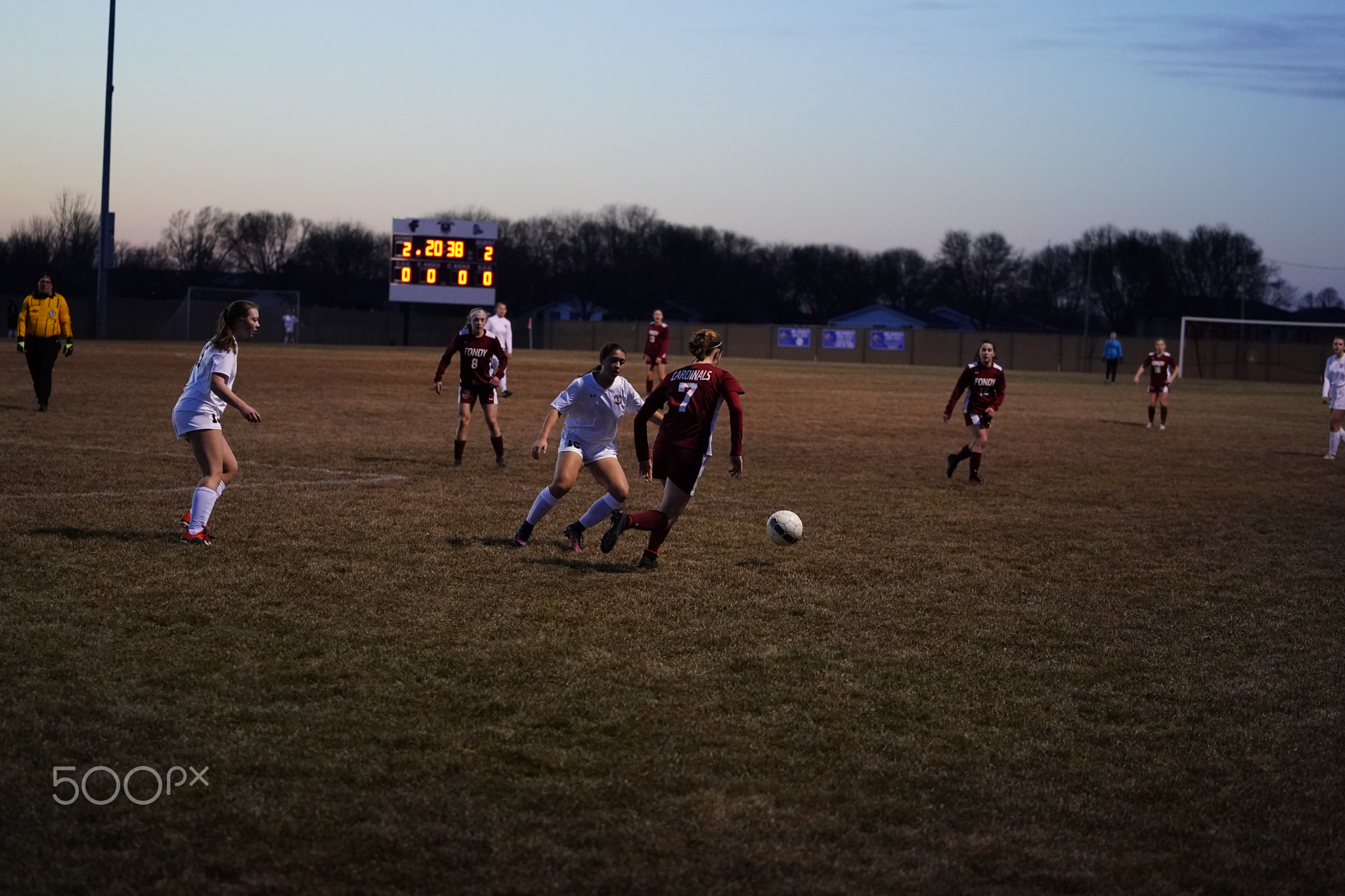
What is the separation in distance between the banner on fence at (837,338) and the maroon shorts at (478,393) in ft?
208

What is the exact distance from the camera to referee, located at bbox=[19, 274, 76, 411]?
1917 cm

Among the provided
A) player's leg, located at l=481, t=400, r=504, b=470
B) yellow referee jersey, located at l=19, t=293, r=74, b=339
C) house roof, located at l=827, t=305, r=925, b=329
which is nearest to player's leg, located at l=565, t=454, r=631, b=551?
player's leg, located at l=481, t=400, r=504, b=470

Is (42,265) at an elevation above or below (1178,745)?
above

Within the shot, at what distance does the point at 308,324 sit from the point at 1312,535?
203 ft

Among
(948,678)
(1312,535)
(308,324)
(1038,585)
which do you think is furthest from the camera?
(308,324)

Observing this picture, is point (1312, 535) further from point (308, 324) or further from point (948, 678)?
point (308, 324)

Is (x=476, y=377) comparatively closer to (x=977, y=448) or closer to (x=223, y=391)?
(x=977, y=448)

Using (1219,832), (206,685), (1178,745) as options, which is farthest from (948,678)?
(206,685)

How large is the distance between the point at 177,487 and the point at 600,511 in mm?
4928

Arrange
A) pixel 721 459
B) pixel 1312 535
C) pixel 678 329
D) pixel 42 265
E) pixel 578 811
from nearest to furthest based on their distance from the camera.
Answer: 1. pixel 578 811
2. pixel 1312 535
3. pixel 721 459
4. pixel 42 265
5. pixel 678 329

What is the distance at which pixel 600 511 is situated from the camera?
9484 millimetres

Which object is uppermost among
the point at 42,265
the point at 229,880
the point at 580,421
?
the point at 42,265

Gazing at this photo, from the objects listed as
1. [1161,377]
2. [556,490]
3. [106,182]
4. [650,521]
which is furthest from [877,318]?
[650,521]

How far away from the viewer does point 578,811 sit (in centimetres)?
448
